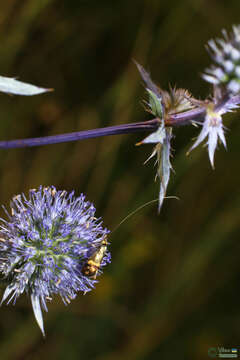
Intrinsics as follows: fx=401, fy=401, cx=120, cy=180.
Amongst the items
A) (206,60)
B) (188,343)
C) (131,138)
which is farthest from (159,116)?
(188,343)

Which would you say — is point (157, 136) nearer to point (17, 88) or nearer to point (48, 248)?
point (17, 88)

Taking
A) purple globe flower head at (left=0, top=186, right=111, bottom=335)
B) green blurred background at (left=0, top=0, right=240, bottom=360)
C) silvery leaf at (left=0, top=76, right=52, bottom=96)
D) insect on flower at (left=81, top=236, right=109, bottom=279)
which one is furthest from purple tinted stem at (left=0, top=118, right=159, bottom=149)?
green blurred background at (left=0, top=0, right=240, bottom=360)

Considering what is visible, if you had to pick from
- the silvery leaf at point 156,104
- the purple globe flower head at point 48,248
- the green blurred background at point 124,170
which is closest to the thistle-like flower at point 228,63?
the silvery leaf at point 156,104

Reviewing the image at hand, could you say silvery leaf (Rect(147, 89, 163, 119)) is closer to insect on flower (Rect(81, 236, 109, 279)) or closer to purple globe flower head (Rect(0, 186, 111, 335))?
purple globe flower head (Rect(0, 186, 111, 335))

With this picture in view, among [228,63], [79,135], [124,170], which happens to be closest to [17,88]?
[79,135]

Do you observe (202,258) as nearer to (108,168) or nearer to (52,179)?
(108,168)

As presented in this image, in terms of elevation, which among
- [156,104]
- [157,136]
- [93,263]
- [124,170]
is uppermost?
[124,170]
